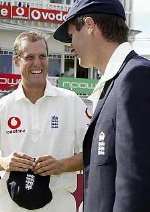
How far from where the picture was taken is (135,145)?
2020mm

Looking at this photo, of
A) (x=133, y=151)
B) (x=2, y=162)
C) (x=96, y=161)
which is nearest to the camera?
(x=133, y=151)

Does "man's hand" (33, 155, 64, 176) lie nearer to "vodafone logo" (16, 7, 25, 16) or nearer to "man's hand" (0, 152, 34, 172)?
"man's hand" (0, 152, 34, 172)

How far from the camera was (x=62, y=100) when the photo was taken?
3.45m

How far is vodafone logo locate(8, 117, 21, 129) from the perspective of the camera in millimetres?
3365

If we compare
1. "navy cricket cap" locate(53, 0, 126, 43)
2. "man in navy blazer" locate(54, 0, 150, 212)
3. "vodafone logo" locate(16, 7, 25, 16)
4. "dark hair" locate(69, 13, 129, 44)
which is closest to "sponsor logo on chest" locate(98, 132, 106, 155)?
"man in navy blazer" locate(54, 0, 150, 212)

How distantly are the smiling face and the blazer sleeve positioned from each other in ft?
4.57

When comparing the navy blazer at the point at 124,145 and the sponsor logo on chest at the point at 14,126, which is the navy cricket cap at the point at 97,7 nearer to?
the navy blazer at the point at 124,145

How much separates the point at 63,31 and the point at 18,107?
958 millimetres

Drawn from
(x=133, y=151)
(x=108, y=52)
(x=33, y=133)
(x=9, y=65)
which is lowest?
(x=9, y=65)

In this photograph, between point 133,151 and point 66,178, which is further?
point 66,178

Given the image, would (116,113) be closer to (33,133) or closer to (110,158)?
(110,158)

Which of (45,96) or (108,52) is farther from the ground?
(108,52)

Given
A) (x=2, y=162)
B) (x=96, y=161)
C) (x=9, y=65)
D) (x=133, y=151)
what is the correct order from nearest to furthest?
1. (x=133, y=151)
2. (x=96, y=161)
3. (x=2, y=162)
4. (x=9, y=65)

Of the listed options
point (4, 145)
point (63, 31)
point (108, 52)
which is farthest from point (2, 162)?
point (108, 52)
